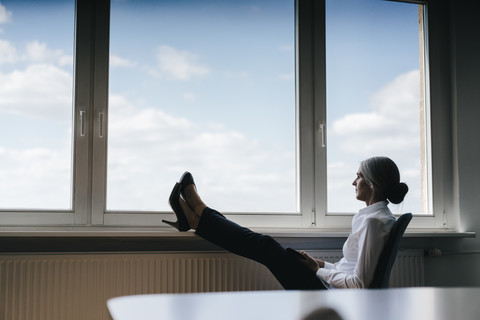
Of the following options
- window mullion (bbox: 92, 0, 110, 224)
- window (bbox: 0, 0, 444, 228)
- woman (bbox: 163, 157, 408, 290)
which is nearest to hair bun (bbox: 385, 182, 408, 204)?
woman (bbox: 163, 157, 408, 290)

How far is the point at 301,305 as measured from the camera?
0.57m

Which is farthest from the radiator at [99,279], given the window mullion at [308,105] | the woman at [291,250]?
the window mullion at [308,105]

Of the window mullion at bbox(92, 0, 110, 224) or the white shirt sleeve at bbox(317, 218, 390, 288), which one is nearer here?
the white shirt sleeve at bbox(317, 218, 390, 288)

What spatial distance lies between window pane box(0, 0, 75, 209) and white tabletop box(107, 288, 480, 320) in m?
2.23

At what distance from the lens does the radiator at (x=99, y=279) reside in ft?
7.74

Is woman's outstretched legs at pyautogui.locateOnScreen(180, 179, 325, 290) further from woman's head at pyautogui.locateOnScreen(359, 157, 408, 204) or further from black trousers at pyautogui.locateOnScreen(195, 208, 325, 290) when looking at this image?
woman's head at pyautogui.locateOnScreen(359, 157, 408, 204)

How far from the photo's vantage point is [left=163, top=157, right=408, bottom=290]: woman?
7.54ft

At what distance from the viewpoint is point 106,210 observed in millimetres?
2711

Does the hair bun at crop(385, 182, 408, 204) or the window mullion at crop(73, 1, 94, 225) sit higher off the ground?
the window mullion at crop(73, 1, 94, 225)

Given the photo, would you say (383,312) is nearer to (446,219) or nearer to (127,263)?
(127,263)

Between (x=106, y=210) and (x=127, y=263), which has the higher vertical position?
(x=106, y=210)

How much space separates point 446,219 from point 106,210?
1.95m

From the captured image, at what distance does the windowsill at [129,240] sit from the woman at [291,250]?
0.14 metres

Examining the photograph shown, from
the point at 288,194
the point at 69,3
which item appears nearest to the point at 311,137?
the point at 288,194
